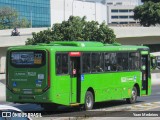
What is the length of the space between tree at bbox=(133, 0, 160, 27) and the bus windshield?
8576 centimetres

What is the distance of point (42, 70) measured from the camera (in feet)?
68.4

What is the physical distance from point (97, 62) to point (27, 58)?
3.71 m

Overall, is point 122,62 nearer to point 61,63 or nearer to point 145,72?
point 145,72

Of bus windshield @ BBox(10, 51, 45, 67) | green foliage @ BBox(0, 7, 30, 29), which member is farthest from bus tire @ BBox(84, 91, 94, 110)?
green foliage @ BBox(0, 7, 30, 29)

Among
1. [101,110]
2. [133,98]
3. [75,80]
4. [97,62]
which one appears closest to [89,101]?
[75,80]

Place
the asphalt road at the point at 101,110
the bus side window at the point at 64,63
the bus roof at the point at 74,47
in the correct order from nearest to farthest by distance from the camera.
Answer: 1. the asphalt road at the point at 101,110
2. the bus roof at the point at 74,47
3. the bus side window at the point at 64,63

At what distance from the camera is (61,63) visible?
69.9 ft

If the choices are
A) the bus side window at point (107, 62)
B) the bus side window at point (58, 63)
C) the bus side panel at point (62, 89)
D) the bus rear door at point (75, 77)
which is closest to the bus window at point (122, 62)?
the bus side window at point (107, 62)

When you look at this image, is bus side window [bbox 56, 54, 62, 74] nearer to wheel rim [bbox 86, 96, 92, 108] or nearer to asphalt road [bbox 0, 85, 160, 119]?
asphalt road [bbox 0, 85, 160, 119]

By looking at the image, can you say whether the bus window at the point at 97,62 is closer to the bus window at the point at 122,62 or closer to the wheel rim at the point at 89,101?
the wheel rim at the point at 89,101

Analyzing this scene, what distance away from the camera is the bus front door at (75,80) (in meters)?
22.0

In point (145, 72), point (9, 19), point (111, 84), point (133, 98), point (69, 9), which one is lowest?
point (133, 98)

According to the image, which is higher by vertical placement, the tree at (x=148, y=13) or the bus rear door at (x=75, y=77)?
the tree at (x=148, y=13)

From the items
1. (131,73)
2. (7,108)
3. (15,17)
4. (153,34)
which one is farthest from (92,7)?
(7,108)
